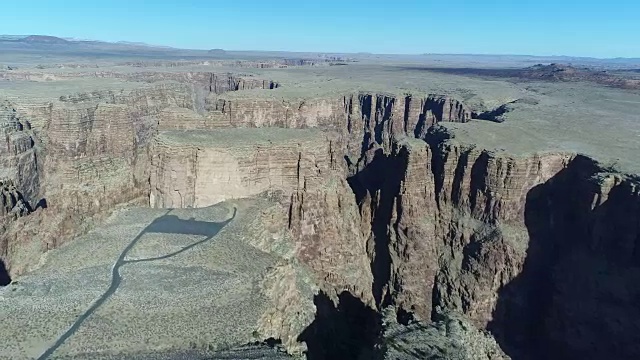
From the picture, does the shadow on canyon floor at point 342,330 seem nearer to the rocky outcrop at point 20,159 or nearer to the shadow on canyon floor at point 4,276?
the shadow on canyon floor at point 4,276

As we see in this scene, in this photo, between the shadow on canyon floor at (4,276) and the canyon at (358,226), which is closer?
the canyon at (358,226)

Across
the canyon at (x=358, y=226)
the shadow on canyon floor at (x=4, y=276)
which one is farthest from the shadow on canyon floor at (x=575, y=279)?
the shadow on canyon floor at (x=4, y=276)

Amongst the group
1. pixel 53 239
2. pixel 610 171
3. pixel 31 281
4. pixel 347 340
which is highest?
pixel 610 171

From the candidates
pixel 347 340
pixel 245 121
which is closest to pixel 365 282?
pixel 347 340

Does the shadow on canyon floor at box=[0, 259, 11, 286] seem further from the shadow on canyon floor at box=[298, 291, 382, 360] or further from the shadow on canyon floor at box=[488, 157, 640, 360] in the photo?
the shadow on canyon floor at box=[488, 157, 640, 360]

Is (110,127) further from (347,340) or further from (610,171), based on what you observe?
(610,171)

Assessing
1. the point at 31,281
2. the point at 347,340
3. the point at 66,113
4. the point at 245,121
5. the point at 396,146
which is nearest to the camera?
the point at 31,281
